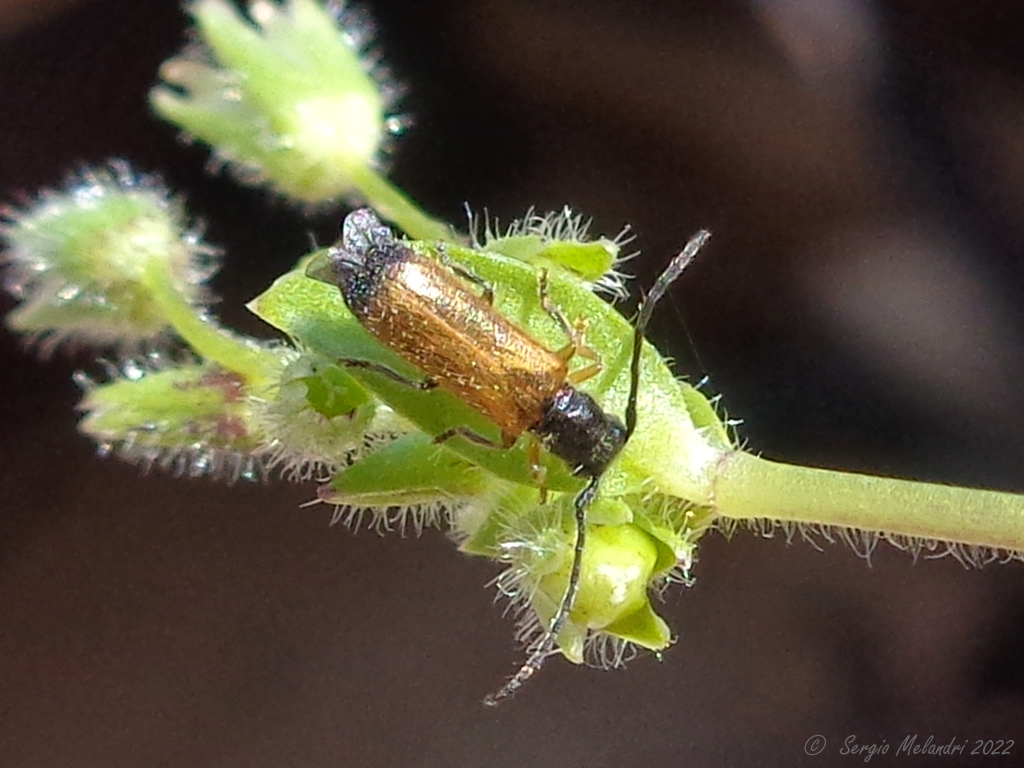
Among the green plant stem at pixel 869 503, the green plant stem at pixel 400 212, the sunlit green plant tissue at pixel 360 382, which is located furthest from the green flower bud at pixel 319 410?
the green plant stem at pixel 869 503

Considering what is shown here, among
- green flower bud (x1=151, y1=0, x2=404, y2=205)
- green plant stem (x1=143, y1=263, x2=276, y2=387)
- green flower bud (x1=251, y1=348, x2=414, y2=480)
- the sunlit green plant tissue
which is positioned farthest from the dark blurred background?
green flower bud (x1=251, y1=348, x2=414, y2=480)

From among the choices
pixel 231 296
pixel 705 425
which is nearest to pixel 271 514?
pixel 231 296

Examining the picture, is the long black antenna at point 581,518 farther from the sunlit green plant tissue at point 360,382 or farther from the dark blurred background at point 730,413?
the dark blurred background at point 730,413

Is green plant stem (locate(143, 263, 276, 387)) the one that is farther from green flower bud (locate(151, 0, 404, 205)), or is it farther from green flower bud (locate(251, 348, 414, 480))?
green flower bud (locate(151, 0, 404, 205))

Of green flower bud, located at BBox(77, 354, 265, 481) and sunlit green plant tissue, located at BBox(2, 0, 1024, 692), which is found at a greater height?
sunlit green plant tissue, located at BBox(2, 0, 1024, 692)

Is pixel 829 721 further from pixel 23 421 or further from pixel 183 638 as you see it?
pixel 23 421

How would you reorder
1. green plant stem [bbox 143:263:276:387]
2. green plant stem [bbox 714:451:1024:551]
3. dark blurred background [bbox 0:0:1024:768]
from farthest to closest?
dark blurred background [bbox 0:0:1024:768] < green plant stem [bbox 143:263:276:387] < green plant stem [bbox 714:451:1024:551]

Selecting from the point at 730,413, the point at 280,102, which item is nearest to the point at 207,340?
the point at 280,102

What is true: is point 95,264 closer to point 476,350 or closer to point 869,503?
point 476,350
